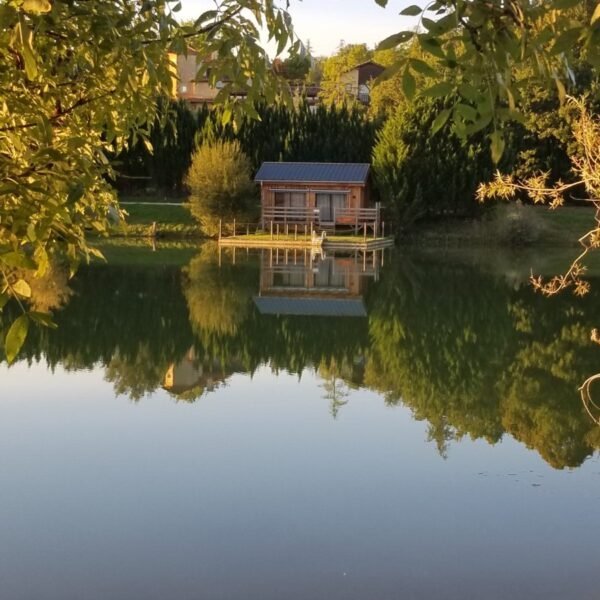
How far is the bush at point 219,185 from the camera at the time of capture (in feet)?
107

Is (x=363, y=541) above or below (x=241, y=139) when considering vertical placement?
below

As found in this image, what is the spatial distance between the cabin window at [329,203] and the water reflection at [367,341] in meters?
12.7

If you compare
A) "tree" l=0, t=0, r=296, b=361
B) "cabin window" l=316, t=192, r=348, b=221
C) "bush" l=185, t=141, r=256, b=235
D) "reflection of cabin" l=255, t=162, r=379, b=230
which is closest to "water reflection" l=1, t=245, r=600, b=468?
"tree" l=0, t=0, r=296, b=361

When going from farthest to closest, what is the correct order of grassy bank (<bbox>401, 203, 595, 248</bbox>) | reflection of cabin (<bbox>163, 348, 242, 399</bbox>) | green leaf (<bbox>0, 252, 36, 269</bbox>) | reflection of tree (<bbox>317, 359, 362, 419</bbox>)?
grassy bank (<bbox>401, 203, 595, 248</bbox>) < reflection of cabin (<bbox>163, 348, 242, 399</bbox>) < reflection of tree (<bbox>317, 359, 362, 419</bbox>) < green leaf (<bbox>0, 252, 36, 269</bbox>)

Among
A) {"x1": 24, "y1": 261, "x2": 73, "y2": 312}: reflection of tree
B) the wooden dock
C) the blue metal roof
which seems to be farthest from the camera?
the blue metal roof

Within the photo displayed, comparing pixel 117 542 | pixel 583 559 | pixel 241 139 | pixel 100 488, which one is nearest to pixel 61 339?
pixel 100 488

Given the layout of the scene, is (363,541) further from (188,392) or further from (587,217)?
(587,217)

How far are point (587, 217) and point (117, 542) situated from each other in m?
33.3

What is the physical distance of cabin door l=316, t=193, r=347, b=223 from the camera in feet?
114

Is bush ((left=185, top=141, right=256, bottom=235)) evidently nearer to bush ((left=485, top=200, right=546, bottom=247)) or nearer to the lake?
bush ((left=485, top=200, right=546, bottom=247))

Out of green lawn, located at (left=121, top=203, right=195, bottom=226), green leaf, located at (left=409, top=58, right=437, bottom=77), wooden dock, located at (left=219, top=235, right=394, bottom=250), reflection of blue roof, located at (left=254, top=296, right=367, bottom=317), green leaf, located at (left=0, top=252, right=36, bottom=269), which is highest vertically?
green leaf, located at (left=409, top=58, right=437, bottom=77)

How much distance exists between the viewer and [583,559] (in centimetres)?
559

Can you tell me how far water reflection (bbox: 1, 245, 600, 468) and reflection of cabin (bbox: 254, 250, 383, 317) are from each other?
0.23ft

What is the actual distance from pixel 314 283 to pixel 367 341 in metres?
7.08
